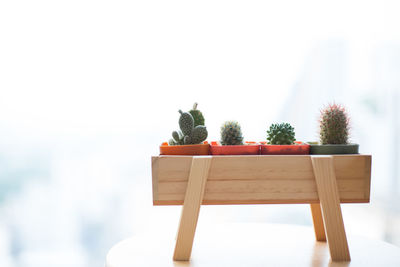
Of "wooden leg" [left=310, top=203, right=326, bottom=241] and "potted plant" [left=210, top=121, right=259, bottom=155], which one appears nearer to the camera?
"potted plant" [left=210, top=121, right=259, bottom=155]

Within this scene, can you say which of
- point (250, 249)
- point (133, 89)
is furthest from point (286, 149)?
point (133, 89)

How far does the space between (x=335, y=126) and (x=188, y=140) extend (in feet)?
1.80

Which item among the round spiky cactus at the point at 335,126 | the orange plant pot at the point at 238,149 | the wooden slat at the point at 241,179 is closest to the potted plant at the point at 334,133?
the round spiky cactus at the point at 335,126

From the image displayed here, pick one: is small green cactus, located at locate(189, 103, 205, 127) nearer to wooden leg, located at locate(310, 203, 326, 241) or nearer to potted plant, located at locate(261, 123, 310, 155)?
potted plant, located at locate(261, 123, 310, 155)

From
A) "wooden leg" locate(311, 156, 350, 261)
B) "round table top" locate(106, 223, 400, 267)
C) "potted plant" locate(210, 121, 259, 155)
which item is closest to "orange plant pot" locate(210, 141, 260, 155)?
"potted plant" locate(210, 121, 259, 155)

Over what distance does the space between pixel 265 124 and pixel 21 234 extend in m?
1.61

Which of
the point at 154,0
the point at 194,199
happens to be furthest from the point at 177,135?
Answer: the point at 154,0

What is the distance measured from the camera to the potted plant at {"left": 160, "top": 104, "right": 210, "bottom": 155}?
166cm

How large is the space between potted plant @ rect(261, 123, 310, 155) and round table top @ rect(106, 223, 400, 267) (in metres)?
0.39

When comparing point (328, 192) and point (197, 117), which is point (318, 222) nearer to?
point (328, 192)

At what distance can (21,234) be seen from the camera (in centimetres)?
274

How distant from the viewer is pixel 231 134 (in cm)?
170

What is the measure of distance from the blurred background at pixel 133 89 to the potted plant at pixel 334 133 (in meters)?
0.98

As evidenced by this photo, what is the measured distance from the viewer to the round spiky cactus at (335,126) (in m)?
1.69
